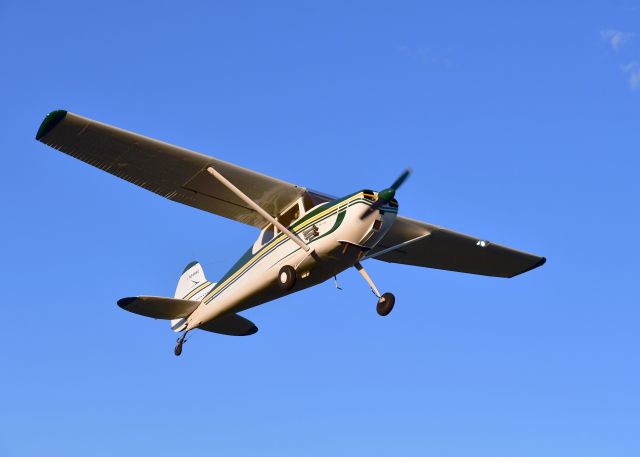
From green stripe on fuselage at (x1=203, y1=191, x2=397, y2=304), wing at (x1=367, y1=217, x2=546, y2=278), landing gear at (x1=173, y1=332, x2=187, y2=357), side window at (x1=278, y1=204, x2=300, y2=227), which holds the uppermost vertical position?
wing at (x1=367, y1=217, x2=546, y2=278)

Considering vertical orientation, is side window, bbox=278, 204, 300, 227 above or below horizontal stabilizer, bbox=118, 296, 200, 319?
above

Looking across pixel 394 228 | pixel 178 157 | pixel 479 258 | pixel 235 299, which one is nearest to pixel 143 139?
pixel 178 157

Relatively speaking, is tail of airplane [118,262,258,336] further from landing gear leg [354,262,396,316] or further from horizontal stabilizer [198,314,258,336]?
landing gear leg [354,262,396,316]

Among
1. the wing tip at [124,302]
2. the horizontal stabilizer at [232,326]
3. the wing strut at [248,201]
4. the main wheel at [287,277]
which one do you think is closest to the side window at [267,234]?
the wing strut at [248,201]

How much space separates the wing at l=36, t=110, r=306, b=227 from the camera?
20.9 meters

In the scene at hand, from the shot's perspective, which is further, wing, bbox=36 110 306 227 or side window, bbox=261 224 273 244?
side window, bbox=261 224 273 244

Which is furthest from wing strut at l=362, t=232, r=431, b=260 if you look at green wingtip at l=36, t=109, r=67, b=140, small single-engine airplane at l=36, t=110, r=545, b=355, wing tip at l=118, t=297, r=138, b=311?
green wingtip at l=36, t=109, r=67, b=140

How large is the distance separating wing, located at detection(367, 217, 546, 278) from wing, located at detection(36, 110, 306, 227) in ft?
8.73

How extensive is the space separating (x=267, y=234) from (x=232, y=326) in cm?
253

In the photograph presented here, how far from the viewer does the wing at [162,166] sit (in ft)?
68.6

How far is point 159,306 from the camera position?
75.8 feet

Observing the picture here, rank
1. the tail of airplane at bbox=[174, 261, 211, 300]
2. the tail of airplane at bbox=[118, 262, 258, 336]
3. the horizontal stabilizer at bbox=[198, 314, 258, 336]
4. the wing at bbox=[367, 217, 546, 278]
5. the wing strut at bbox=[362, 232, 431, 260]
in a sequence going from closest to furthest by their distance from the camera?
the wing strut at bbox=[362, 232, 431, 260] < the tail of airplane at bbox=[118, 262, 258, 336] < the wing at bbox=[367, 217, 546, 278] < the horizontal stabilizer at bbox=[198, 314, 258, 336] < the tail of airplane at bbox=[174, 261, 211, 300]

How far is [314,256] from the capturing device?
2056cm

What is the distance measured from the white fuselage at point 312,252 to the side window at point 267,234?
131 millimetres
